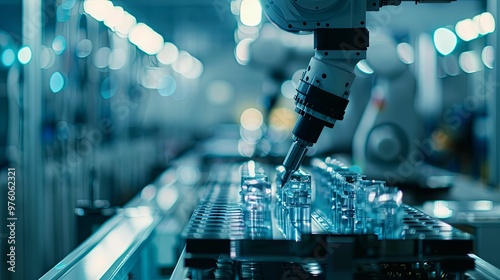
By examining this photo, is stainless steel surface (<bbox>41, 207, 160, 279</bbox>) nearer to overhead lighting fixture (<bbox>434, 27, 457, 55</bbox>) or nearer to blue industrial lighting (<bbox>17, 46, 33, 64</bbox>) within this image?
blue industrial lighting (<bbox>17, 46, 33, 64</bbox>)

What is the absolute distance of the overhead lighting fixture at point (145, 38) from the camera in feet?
20.7

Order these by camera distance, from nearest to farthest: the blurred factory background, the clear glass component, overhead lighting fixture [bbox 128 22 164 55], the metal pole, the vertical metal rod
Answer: the clear glass component, the vertical metal rod, the blurred factory background, the metal pole, overhead lighting fixture [bbox 128 22 164 55]

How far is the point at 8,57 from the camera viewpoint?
3410mm

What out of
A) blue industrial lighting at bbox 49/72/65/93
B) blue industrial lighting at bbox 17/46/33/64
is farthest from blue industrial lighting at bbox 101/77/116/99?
blue industrial lighting at bbox 17/46/33/64

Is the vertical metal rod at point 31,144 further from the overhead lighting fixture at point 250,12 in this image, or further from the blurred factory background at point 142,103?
the overhead lighting fixture at point 250,12

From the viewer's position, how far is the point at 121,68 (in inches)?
252

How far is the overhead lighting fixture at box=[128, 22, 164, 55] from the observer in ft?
20.7

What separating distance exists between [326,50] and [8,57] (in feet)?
8.12

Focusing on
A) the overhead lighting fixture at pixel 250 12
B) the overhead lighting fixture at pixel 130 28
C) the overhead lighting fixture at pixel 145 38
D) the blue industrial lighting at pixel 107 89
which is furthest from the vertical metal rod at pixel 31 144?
the overhead lighting fixture at pixel 145 38

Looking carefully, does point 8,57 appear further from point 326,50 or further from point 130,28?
point 130,28

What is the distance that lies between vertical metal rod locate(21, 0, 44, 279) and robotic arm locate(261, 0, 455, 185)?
1.65 meters

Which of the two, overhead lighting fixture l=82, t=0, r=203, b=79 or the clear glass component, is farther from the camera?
overhead lighting fixture l=82, t=0, r=203, b=79

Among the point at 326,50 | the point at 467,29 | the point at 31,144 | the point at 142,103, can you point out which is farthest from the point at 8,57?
the point at 142,103

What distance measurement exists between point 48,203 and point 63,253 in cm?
38
